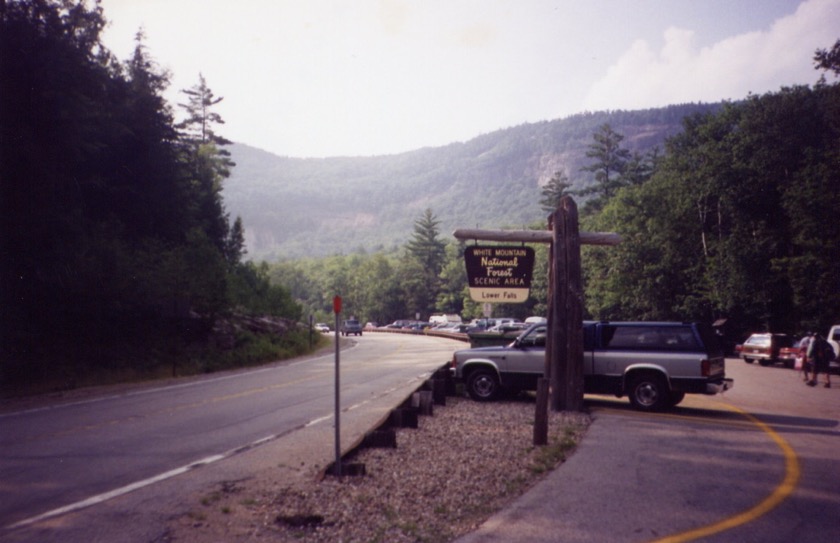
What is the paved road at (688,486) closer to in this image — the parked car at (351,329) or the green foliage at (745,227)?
the green foliage at (745,227)

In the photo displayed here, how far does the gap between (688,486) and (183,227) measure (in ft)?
117

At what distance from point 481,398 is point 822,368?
13005mm

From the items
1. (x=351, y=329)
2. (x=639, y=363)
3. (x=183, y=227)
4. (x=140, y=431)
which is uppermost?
(x=183, y=227)

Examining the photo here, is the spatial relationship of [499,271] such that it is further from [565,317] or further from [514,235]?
[565,317]

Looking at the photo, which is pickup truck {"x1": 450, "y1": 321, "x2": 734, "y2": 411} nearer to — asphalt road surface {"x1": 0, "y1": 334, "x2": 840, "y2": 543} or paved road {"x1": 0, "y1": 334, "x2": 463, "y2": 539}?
asphalt road surface {"x1": 0, "y1": 334, "x2": 840, "y2": 543}

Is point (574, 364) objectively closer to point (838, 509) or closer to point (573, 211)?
point (573, 211)

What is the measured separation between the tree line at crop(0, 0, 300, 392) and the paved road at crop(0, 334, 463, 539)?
449 centimetres

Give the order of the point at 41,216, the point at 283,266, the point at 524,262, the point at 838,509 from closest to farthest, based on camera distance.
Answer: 1. the point at 838,509
2. the point at 524,262
3. the point at 41,216
4. the point at 283,266

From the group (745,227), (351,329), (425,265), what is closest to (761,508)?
(745,227)

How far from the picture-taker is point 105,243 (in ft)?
77.0

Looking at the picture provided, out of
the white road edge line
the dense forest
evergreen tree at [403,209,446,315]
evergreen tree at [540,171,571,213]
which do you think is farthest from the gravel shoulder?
evergreen tree at [403,209,446,315]

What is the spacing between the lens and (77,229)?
21.7m

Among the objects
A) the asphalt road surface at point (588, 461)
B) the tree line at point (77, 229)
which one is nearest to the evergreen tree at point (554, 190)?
the tree line at point (77, 229)

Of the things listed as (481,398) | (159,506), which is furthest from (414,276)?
(159,506)
